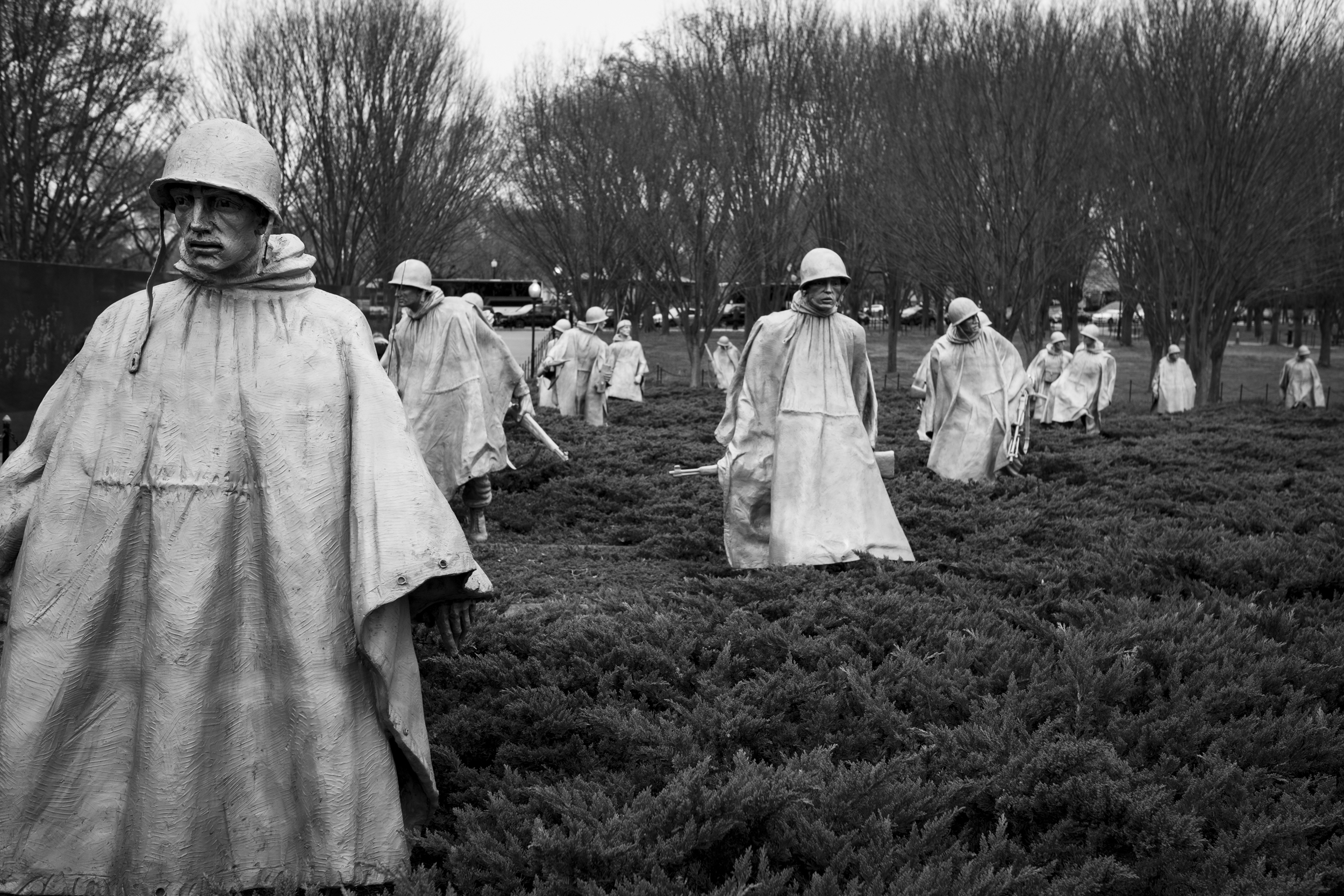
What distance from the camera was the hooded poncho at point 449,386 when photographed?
1001cm

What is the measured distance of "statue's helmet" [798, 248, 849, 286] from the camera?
8484mm

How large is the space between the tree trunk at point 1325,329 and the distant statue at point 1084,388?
21647mm

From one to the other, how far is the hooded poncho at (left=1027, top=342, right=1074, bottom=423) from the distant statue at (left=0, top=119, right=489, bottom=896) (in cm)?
1925

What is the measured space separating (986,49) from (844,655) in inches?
813

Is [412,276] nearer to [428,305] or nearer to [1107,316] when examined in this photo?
Result: [428,305]

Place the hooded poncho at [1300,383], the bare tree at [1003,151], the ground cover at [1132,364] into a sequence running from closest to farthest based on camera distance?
the bare tree at [1003,151]
the hooded poncho at [1300,383]
the ground cover at [1132,364]

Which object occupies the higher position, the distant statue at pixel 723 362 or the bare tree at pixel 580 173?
the bare tree at pixel 580 173

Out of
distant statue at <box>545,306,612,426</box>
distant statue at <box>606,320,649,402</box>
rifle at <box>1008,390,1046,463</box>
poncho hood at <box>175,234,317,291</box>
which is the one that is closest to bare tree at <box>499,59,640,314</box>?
distant statue at <box>606,320,649,402</box>

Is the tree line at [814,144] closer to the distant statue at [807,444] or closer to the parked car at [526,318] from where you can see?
the distant statue at [807,444]

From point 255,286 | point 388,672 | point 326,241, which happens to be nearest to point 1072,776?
point 388,672

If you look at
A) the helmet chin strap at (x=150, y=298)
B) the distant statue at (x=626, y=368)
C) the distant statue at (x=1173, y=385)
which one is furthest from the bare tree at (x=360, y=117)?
the helmet chin strap at (x=150, y=298)

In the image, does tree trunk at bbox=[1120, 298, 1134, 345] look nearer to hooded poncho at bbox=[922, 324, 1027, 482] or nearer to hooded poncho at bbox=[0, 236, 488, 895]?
hooded poncho at bbox=[922, 324, 1027, 482]

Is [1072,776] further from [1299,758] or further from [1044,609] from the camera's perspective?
[1044,609]

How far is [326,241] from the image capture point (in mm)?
26109
